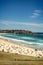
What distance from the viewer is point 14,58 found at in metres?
2.54

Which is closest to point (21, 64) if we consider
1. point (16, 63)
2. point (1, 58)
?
point (16, 63)

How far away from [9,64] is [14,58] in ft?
1.09

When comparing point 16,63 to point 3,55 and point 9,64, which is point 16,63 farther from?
point 3,55

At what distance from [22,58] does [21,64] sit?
1.08ft

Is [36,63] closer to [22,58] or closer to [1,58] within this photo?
[22,58]

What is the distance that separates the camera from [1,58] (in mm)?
2555

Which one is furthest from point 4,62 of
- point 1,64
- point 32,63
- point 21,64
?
point 32,63

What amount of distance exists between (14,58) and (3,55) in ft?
0.74

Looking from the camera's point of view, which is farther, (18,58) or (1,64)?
(18,58)

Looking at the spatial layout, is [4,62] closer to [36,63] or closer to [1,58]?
[1,58]

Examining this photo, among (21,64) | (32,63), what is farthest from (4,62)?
(32,63)

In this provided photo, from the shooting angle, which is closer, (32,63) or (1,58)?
(32,63)

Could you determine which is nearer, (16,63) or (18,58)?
(16,63)

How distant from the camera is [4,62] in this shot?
2.27 meters
